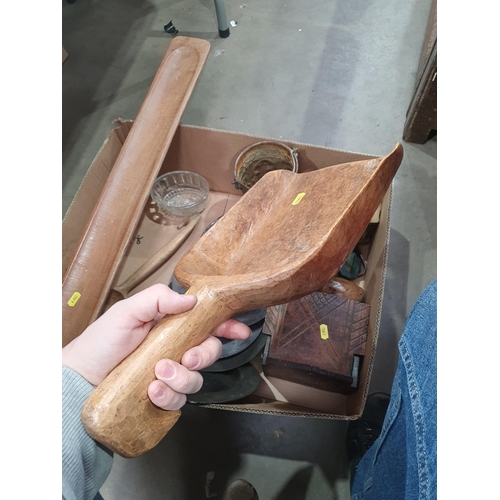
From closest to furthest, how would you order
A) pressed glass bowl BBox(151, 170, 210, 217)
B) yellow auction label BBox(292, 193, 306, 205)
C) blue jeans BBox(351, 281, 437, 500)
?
blue jeans BBox(351, 281, 437, 500), yellow auction label BBox(292, 193, 306, 205), pressed glass bowl BBox(151, 170, 210, 217)

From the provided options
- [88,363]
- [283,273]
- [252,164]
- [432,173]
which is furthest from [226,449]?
[432,173]

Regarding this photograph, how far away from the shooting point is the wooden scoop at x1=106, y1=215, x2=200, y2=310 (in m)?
1.18

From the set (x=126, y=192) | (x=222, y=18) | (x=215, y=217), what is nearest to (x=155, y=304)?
(x=126, y=192)

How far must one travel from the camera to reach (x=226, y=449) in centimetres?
110

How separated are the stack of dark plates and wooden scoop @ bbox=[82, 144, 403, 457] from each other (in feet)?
1.08

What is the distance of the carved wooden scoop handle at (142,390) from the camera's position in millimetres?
477

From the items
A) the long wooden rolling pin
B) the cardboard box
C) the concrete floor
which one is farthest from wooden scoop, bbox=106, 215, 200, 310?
the concrete floor

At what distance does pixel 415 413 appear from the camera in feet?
1.53

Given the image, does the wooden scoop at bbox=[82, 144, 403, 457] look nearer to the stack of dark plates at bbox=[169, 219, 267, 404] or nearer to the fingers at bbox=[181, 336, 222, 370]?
the fingers at bbox=[181, 336, 222, 370]

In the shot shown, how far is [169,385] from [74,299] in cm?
58

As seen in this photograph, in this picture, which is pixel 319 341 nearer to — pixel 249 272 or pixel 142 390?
pixel 249 272

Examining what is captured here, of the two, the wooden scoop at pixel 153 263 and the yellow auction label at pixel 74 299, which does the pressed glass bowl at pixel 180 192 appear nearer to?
the wooden scoop at pixel 153 263

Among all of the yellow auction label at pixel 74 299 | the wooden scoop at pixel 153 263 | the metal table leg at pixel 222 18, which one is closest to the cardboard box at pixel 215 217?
the wooden scoop at pixel 153 263

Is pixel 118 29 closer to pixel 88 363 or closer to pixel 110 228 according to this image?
pixel 110 228
